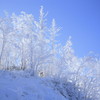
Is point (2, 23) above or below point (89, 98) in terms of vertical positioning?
above

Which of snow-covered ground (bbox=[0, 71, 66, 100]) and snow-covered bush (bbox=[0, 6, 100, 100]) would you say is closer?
snow-covered ground (bbox=[0, 71, 66, 100])

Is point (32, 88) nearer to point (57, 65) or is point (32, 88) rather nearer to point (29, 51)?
point (29, 51)

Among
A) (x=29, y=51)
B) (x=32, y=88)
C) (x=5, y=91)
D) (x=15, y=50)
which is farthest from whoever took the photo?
(x=15, y=50)

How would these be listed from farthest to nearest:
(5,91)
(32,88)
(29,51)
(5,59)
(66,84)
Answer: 1. (5,59)
2. (29,51)
3. (66,84)
4. (32,88)
5. (5,91)

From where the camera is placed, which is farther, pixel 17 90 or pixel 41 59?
pixel 41 59

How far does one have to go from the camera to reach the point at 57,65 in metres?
26.0

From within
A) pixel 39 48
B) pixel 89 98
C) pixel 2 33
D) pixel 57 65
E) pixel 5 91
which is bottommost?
pixel 89 98

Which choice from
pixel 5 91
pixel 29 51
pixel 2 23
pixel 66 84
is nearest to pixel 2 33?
pixel 2 23

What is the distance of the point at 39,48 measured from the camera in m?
24.1

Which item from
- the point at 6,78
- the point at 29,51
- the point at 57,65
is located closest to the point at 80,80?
the point at 57,65

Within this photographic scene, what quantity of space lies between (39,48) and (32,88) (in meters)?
11.4

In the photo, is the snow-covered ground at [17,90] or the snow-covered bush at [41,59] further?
the snow-covered bush at [41,59]

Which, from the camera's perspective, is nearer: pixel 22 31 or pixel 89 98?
pixel 89 98

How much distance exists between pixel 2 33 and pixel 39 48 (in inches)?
170
